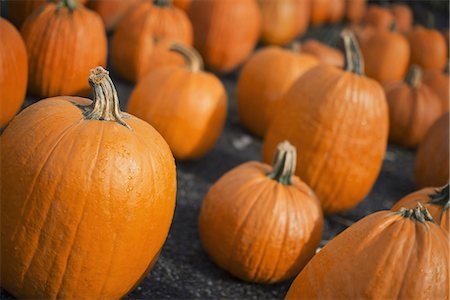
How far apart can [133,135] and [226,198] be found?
74cm

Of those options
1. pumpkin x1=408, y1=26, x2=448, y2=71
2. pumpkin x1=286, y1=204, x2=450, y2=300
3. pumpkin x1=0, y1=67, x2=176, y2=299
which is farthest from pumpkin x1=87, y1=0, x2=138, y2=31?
pumpkin x1=286, y1=204, x2=450, y2=300

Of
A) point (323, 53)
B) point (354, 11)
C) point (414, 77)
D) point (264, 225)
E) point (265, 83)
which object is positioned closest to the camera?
point (264, 225)

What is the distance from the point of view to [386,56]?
5.38m

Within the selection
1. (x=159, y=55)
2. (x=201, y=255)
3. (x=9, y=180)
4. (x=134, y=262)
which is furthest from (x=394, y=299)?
(x=159, y=55)

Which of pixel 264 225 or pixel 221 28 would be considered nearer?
pixel 264 225

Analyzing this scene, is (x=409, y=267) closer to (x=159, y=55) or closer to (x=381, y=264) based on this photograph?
(x=381, y=264)

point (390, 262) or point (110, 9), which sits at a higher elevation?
point (110, 9)

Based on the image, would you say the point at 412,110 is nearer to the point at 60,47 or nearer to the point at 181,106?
the point at 181,106

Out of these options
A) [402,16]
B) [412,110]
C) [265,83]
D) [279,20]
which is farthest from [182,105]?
[402,16]

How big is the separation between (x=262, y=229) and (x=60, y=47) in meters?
1.42

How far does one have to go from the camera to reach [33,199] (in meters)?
1.83

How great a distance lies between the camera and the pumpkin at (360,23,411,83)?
539 centimetres

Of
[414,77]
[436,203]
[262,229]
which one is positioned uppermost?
[414,77]

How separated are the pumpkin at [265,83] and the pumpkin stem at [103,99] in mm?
2064
